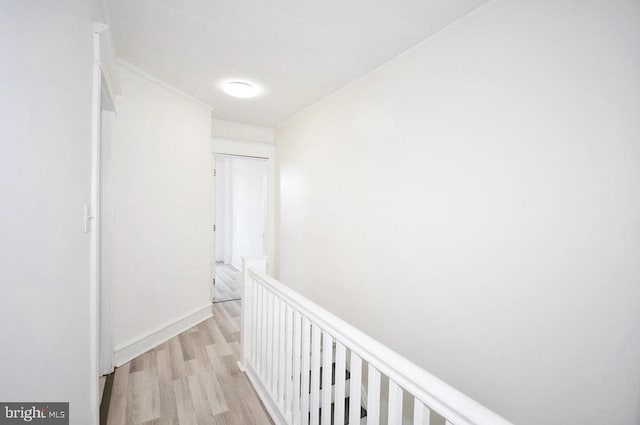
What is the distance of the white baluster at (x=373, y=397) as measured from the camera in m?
0.93

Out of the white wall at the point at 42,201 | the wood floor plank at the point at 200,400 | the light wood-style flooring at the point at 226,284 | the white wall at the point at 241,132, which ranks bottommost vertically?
the wood floor plank at the point at 200,400

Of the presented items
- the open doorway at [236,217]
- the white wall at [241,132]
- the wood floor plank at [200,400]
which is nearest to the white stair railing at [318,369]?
the wood floor plank at [200,400]

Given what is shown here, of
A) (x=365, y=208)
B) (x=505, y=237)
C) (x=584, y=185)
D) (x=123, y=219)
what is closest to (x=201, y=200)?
(x=123, y=219)

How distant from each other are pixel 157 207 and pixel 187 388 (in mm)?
1627

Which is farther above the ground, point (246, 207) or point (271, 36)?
point (271, 36)

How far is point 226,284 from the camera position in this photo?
476 centimetres

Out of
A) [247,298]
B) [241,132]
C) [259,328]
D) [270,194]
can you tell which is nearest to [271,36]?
[247,298]

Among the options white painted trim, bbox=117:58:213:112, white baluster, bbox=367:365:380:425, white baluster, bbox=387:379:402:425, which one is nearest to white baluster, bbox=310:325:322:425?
white baluster, bbox=367:365:380:425

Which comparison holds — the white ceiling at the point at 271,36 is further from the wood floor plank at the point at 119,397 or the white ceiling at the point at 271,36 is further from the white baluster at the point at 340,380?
the wood floor plank at the point at 119,397

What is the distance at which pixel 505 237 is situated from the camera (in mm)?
1412

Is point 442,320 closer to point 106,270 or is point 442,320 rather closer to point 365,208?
point 365,208

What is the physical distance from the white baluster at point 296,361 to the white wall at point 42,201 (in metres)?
0.93

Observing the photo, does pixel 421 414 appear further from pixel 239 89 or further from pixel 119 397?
pixel 239 89

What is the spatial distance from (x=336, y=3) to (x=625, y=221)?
1749 mm
